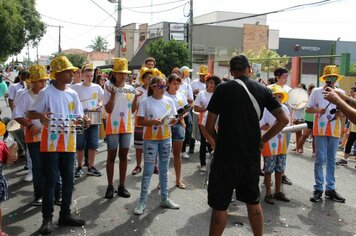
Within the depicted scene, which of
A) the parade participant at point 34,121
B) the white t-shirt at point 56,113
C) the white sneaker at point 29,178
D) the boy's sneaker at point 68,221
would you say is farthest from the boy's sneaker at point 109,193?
the white sneaker at point 29,178

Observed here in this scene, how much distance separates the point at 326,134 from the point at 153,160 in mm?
2785

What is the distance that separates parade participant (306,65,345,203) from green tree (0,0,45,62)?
A: 23.3 meters

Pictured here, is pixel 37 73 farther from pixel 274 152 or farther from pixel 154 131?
pixel 274 152

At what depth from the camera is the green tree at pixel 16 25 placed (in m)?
25.5

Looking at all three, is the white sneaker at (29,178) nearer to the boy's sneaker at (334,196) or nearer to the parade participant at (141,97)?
the parade participant at (141,97)

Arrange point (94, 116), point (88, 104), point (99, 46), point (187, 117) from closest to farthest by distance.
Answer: point (94, 116), point (88, 104), point (187, 117), point (99, 46)

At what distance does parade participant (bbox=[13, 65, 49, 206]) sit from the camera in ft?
18.0

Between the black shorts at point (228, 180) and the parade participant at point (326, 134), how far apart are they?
8.84 ft

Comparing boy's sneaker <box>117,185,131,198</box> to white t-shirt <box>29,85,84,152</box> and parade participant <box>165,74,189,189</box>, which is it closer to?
parade participant <box>165,74,189,189</box>

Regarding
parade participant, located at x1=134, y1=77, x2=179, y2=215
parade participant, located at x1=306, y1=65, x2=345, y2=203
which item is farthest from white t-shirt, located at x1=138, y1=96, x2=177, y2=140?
parade participant, located at x1=306, y1=65, x2=345, y2=203

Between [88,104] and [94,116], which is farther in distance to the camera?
[88,104]

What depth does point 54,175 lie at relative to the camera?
4.76 meters

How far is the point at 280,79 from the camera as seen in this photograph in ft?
23.0

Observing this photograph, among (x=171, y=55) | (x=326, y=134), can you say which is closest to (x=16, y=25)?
(x=171, y=55)
